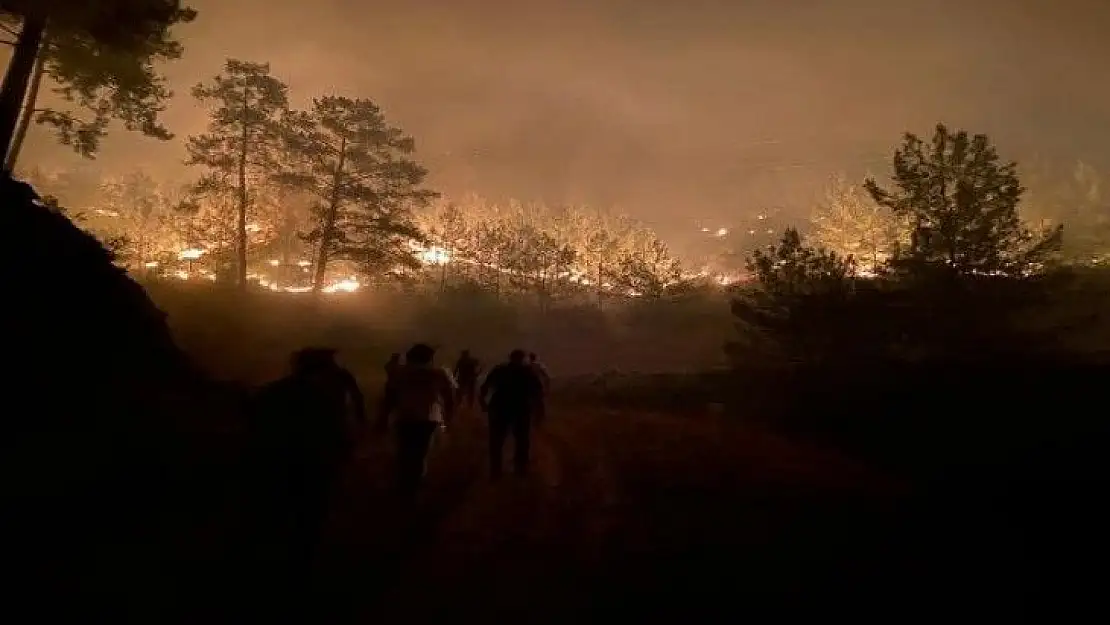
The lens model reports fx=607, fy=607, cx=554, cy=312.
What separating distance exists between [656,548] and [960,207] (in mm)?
22062

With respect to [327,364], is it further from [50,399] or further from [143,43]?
[143,43]

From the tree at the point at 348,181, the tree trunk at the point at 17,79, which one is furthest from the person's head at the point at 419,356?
the tree at the point at 348,181

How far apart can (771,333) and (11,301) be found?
2105 cm

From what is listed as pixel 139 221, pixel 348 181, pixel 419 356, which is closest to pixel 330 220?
pixel 348 181

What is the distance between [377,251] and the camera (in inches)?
1400

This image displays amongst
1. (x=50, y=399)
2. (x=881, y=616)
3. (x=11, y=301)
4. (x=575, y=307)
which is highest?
(x=575, y=307)

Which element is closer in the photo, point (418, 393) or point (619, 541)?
point (619, 541)

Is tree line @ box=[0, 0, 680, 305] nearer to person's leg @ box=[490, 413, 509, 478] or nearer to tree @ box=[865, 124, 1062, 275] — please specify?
person's leg @ box=[490, 413, 509, 478]

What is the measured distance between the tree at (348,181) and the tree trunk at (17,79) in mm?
19289

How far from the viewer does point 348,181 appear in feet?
118

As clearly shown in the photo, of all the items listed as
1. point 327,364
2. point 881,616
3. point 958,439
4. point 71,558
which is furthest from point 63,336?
point 958,439

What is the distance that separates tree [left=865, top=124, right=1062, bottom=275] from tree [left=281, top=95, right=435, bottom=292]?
25435 mm

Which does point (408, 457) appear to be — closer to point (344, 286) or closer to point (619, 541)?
point (619, 541)

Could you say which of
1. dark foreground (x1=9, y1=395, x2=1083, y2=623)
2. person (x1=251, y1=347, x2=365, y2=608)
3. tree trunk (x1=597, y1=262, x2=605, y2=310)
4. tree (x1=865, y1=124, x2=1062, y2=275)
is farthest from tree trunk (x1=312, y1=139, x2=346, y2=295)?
person (x1=251, y1=347, x2=365, y2=608)
